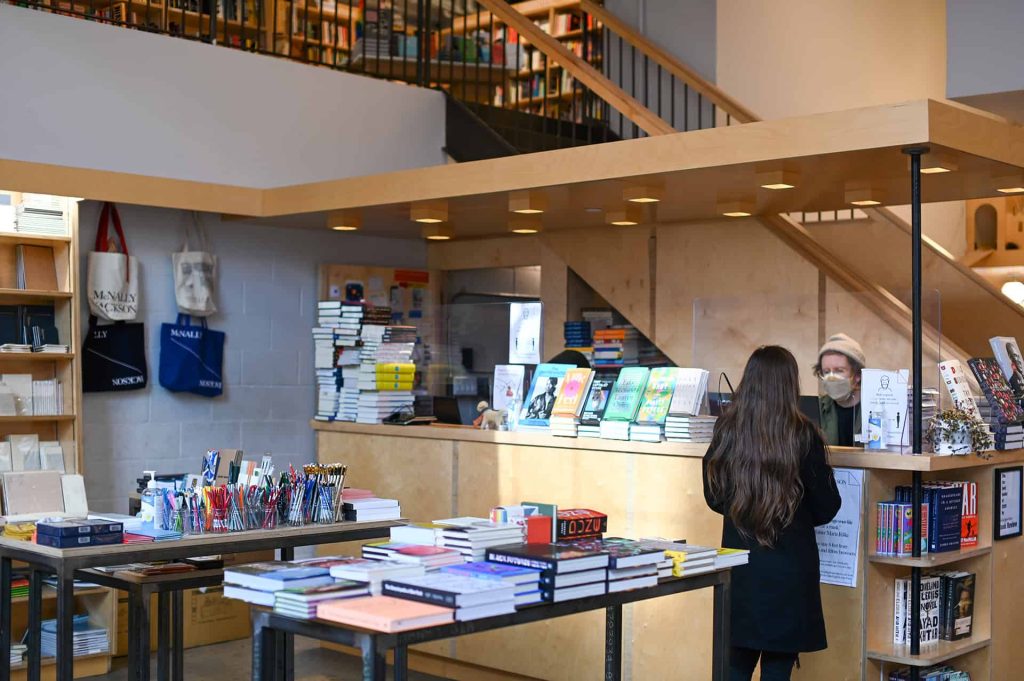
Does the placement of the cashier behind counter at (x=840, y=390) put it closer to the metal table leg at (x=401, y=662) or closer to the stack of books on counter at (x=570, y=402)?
the stack of books on counter at (x=570, y=402)

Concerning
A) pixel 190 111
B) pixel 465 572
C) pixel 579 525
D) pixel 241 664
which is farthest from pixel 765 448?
pixel 190 111

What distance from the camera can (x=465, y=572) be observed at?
10.6 feet

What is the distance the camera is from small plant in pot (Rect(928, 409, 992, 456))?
483 centimetres

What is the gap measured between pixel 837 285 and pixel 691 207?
1.08 meters

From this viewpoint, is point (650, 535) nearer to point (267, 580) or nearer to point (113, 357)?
point (267, 580)

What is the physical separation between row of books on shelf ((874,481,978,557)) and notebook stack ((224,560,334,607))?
255 cm

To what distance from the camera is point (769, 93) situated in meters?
9.53

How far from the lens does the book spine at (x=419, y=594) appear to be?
2945 millimetres

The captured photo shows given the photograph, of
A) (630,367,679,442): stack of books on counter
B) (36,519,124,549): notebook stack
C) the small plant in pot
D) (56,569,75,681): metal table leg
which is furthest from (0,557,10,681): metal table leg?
the small plant in pot

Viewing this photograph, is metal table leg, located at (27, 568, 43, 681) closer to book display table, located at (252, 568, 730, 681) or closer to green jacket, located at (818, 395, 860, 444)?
book display table, located at (252, 568, 730, 681)

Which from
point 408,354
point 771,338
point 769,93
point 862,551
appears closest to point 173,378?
point 408,354

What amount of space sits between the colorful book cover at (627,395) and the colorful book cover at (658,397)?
0.03m

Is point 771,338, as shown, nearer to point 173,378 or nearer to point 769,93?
point 173,378

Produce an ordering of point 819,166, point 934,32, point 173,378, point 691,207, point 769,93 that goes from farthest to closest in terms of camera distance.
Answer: point 934,32, point 769,93, point 173,378, point 691,207, point 819,166
